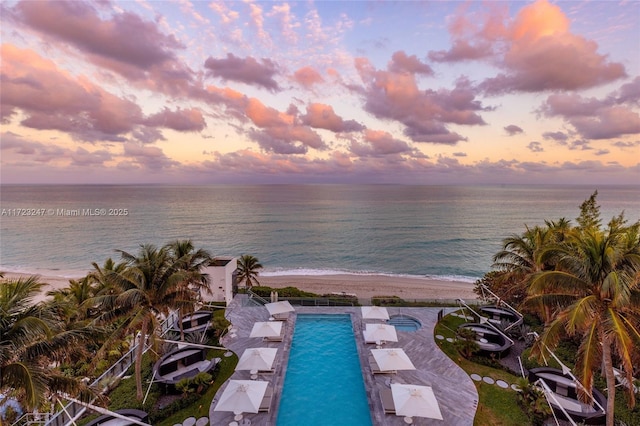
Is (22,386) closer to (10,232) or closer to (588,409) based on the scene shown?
(588,409)

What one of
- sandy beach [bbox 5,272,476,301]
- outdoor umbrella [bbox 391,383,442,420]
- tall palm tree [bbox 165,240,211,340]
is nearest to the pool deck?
outdoor umbrella [bbox 391,383,442,420]

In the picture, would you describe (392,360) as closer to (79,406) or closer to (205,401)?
(205,401)

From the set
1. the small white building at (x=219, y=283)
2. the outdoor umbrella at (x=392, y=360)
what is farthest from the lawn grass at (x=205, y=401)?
the small white building at (x=219, y=283)

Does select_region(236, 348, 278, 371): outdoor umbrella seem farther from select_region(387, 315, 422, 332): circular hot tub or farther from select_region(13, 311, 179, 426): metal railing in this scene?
select_region(387, 315, 422, 332): circular hot tub

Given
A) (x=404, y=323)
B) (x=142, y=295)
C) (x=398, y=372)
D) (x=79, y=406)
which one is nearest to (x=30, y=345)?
(x=142, y=295)

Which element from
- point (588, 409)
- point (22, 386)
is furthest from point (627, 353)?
point (22, 386)

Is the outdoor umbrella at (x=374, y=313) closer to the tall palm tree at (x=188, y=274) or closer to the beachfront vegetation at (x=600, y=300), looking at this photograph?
the beachfront vegetation at (x=600, y=300)
